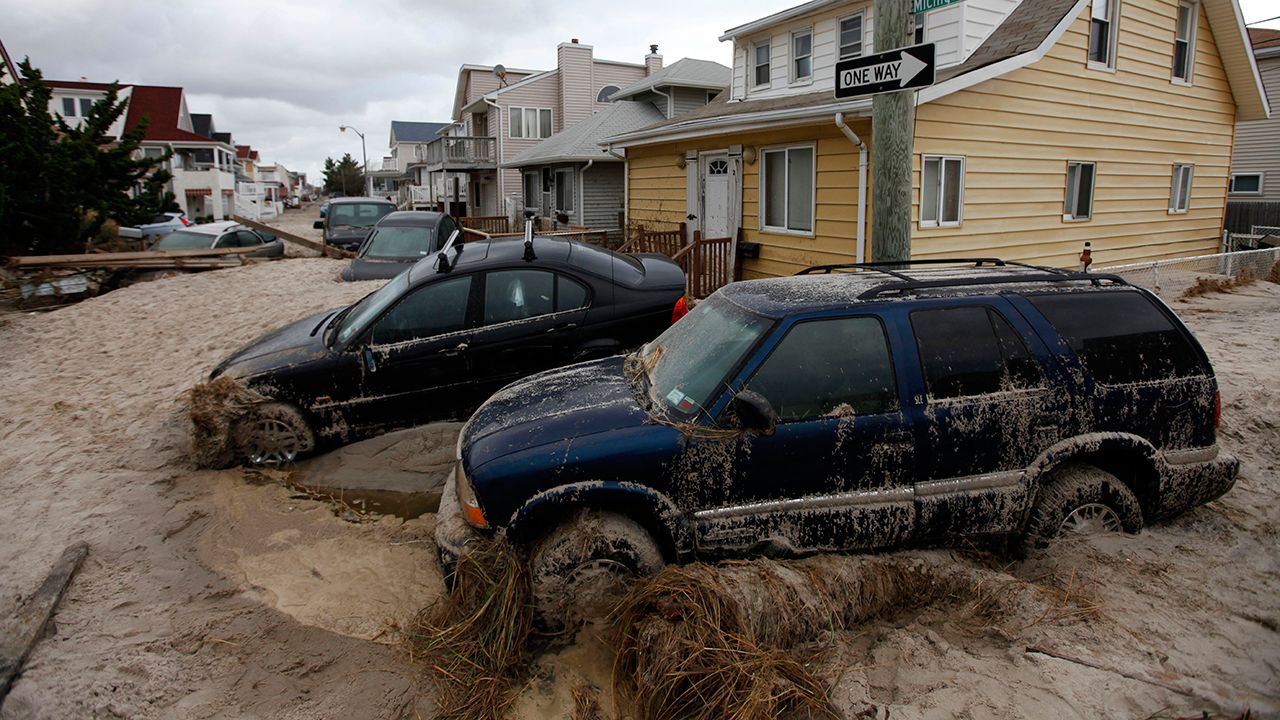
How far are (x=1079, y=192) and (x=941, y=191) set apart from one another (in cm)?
407

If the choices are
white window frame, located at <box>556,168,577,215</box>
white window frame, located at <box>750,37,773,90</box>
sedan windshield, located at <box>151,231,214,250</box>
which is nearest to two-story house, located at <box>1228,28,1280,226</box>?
white window frame, located at <box>750,37,773,90</box>

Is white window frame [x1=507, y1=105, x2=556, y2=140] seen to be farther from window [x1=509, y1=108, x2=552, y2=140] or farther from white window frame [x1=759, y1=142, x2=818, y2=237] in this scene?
white window frame [x1=759, y1=142, x2=818, y2=237]

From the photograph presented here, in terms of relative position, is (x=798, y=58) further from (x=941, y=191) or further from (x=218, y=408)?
(x=218, y=408)

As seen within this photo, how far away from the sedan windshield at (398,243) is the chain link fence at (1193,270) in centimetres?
1141

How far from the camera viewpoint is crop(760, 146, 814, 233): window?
12484 millimetres

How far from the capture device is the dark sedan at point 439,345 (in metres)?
6.18

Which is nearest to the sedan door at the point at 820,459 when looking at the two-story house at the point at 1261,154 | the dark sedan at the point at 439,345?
the dark sedan at the point at 439,345

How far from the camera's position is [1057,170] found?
13203 millimetres

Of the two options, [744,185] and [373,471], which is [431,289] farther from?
[744,185]

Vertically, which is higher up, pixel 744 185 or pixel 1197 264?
pixel 744 185

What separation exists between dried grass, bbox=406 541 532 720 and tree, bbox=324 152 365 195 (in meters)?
101

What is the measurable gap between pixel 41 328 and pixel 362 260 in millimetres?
4748

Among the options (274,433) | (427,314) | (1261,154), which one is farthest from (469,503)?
(1261,154)

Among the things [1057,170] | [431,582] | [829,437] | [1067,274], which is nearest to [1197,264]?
[1057,170]
